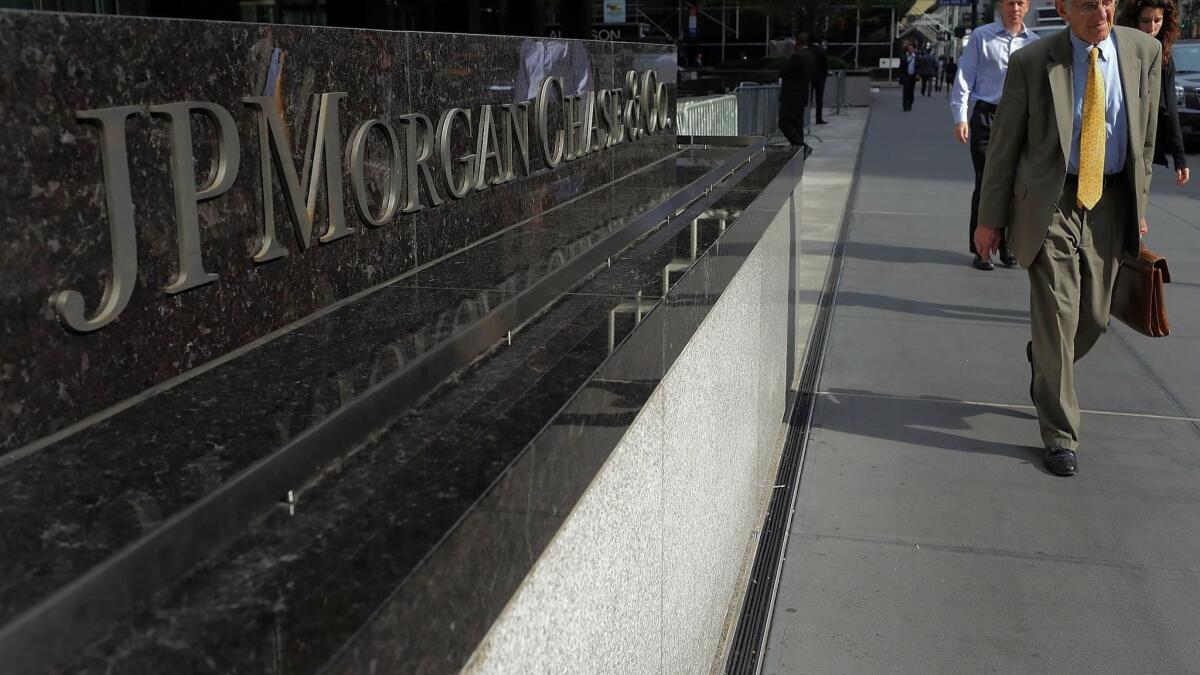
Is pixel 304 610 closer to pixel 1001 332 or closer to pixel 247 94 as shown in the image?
pixel 247 94

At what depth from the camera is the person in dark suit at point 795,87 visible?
1730cm

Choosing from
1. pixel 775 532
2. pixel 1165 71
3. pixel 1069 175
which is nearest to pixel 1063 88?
pixel 1069 175

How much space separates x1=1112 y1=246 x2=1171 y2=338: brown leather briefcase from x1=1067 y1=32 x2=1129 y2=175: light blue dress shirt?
1.36 ft

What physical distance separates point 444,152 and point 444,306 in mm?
659

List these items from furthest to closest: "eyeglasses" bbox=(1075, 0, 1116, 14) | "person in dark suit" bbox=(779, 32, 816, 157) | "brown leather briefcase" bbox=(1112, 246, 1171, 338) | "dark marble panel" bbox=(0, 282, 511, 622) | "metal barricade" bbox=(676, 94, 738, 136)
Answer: "person in dark suit" bbox=(779, 32, 816, 157)
"metal barricade" bbox=(676, 94, 738, 136)
"brown leather briefcase" bbox=(1112, 246, 1171, 338)
"eyeglasses" bbox=(1075, 0, 1116, 14)
"dark marble panel" bbox=(0, 282, 511, 622)

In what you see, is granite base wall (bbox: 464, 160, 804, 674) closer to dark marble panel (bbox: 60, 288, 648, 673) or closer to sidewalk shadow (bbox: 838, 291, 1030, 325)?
dark marble panel (bbox: 60, 288, 648, 673)

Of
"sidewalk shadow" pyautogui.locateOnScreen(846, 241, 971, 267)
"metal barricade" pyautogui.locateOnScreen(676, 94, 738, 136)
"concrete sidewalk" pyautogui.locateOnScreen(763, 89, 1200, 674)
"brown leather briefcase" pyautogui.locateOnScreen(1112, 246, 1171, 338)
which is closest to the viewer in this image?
"concrete sidewalk" pyautogui.locateOnScreen(763, 89, 1200, 674)

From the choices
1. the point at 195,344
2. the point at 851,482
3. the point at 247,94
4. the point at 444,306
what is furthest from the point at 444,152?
the point at 851,482

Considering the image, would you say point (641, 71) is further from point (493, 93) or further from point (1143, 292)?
point (1143, 292)

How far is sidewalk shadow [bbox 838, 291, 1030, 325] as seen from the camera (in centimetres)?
774

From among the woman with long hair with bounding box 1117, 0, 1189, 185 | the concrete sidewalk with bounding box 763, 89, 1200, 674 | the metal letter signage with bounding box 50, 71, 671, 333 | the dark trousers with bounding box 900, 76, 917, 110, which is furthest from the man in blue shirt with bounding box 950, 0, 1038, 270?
the dark trousers with bounding box 900, 76, 917, 110

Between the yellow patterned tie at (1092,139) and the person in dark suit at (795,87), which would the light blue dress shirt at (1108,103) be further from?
the person in dark suit at (795,87)

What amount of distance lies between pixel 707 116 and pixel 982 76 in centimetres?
530

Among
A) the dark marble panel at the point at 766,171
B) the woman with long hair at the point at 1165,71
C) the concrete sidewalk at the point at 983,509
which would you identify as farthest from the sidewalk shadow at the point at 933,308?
the woman with long hair at the point at 1165,71
